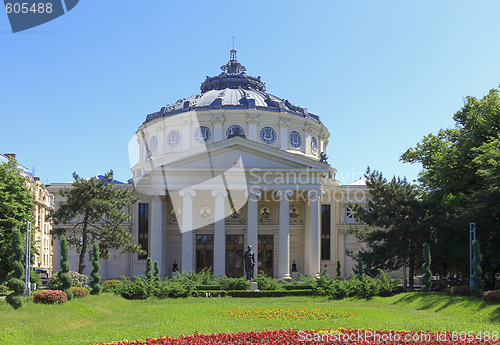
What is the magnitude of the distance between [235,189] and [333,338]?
33.9 m

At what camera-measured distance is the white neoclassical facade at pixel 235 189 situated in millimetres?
48406

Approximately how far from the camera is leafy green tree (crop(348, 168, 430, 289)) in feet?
117

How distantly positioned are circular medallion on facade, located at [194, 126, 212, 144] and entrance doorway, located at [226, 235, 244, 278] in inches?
503

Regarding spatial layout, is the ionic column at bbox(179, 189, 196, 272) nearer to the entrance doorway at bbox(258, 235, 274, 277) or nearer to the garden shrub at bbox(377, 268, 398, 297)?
the entrance doorway at bbox(258, 235, 274, 277)

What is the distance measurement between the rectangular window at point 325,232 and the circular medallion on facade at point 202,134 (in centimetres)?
1680

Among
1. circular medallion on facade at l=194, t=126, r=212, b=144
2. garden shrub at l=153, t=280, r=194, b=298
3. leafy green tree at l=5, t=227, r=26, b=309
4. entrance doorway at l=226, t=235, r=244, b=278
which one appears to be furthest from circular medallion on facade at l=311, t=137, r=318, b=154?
leafy green tree at l=5, t=227, r=26, b=309

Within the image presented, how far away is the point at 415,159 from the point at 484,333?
29568 millimetres

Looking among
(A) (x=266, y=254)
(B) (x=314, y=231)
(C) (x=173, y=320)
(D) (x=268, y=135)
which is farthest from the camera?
(D) (x=268, y=135)

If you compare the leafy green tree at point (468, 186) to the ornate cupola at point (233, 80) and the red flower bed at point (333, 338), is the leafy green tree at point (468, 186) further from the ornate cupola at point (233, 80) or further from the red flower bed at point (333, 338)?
the ornate cupola at point (233, 80)

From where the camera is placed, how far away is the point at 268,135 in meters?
60.9

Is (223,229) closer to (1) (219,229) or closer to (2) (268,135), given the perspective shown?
(1) (219,229)

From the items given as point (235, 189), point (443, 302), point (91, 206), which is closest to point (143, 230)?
point (235, 189)

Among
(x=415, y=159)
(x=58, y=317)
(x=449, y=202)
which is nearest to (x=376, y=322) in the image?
(x=58, y=317)

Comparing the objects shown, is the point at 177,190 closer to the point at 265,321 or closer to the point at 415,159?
the point at 415,159
